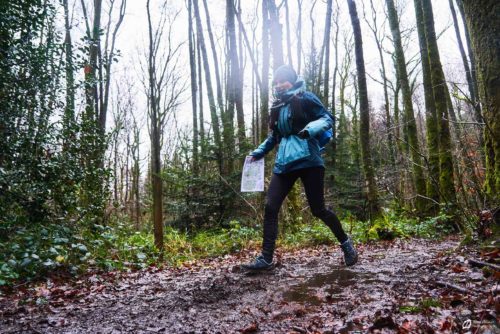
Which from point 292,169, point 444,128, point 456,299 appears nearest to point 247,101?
point 444,128

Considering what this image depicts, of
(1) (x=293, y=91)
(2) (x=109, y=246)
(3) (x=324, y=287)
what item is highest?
(1) (x=293, y=91)

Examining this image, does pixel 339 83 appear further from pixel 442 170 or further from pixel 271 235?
pixel 271 235

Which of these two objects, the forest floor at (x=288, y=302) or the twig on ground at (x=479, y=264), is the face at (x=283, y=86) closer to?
the forest floor at (x=288, y=302)

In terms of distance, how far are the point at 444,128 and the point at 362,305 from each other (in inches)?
301

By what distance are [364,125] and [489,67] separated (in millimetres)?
5011

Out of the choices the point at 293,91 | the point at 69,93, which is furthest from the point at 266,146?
the point at 69,93

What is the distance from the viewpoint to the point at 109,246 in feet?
21.5

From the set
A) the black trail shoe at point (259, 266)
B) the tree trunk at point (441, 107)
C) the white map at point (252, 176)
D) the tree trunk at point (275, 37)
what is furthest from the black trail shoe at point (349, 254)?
the tree trunk at point (275, 37)

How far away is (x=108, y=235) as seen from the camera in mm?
6508

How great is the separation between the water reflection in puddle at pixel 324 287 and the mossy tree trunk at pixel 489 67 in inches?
67.4

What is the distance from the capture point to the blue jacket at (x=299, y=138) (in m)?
4.00

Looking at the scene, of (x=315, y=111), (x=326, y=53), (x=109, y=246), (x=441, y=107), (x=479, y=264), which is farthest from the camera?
(x=326, y=53)

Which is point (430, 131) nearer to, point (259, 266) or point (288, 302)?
point (259, 266)

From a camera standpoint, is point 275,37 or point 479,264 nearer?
point 479,264
